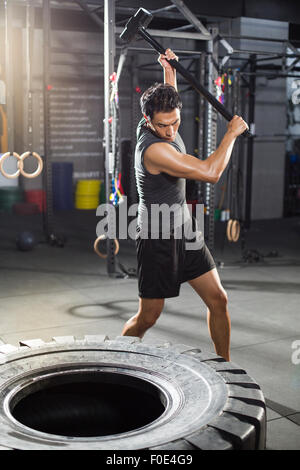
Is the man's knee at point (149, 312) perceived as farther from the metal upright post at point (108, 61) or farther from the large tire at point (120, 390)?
the metal upright post at point (108, 61)

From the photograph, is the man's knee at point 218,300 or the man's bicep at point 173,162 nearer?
the man's bicep at point 173,162

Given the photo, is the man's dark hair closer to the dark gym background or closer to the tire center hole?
the tire center hole

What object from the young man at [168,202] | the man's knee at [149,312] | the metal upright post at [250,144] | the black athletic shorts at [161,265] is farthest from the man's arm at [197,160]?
the metal upright post at [250,144]

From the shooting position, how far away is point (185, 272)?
3.02 meters

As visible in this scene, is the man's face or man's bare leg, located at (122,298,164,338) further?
man's bare leg, located at (122,298,164,338)

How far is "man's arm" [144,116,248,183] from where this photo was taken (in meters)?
2.62

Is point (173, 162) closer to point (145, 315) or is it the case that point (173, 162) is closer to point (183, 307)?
point (145, 315)

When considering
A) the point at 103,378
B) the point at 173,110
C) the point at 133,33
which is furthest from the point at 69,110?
the point at 103,378

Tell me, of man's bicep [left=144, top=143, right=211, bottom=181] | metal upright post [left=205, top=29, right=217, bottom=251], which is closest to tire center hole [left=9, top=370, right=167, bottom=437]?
man's bicep [left=144, top=143, right=211, bottom=181]

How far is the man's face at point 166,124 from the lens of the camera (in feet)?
8.93

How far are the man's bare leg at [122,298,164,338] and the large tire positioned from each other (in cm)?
65

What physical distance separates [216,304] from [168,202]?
2.02 ft

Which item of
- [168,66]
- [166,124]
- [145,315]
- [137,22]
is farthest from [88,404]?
[137,22]

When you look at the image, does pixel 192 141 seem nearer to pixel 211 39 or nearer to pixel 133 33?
pixel 211 39
